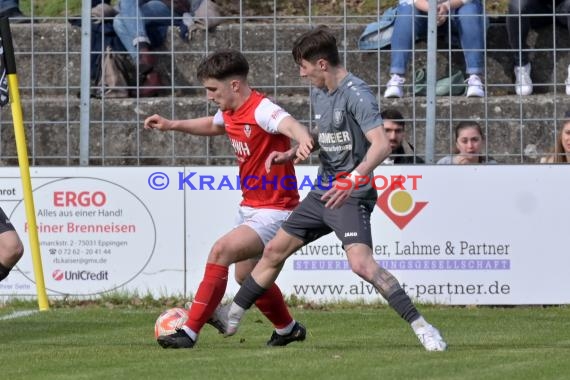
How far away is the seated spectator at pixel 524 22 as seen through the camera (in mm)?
13531

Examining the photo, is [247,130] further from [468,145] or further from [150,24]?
[150,24]

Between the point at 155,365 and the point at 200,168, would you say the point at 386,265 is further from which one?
the point at 155,365

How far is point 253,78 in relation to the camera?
14.2 meters

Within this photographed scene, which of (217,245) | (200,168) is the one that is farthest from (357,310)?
(217,245)

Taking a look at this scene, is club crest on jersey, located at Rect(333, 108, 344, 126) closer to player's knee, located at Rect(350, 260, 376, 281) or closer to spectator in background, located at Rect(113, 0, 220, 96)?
player's knee, located at Rect(350, 260, 376, 281)

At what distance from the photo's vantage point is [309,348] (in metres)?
9.06

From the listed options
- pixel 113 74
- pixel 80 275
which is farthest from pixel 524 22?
pixel 80 275

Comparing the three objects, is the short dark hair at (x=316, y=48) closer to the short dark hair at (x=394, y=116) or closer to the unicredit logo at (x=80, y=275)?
the short dark hair at (x=394, y=116)

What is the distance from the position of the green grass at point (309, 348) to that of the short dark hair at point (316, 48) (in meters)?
1.84

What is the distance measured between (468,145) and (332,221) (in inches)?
173

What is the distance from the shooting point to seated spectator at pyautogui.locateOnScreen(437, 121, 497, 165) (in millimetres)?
12938

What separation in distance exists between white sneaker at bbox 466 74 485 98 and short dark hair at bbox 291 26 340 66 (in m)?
4.80

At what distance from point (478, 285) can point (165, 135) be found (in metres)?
3.63

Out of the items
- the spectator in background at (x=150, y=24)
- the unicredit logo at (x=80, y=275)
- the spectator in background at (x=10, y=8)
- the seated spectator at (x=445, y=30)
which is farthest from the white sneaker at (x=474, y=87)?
the spectator in background at (x=10, y=8)
